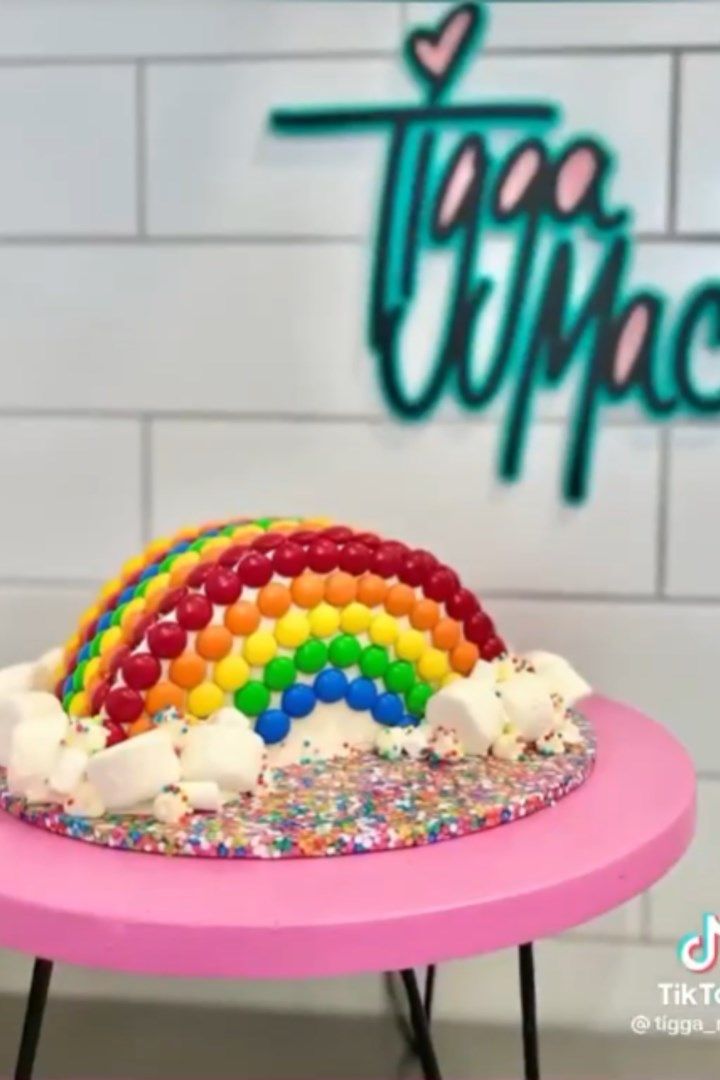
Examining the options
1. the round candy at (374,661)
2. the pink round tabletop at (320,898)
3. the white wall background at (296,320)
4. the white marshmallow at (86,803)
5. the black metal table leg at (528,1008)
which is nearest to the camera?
the pink round tabletop at (320,898)

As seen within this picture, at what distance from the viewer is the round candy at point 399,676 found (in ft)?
2.64

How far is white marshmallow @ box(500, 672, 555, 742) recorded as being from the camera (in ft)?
2.63

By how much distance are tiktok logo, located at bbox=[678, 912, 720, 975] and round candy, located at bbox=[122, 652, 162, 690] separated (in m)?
0.56

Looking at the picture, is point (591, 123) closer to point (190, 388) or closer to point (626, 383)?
point (626, 383)

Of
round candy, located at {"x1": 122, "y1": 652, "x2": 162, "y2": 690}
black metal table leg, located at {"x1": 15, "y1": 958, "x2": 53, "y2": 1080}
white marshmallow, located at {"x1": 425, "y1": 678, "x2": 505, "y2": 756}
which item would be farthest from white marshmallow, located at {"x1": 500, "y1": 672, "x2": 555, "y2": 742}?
black metal table leg, located at {"x1": 15, "y1": 958, "x2": 53, "y2": 1080}

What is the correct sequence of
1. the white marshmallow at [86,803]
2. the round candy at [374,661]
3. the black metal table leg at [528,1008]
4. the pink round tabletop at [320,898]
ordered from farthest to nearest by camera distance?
the black metal table leg at [528,1008] < the round candy at [374,661] < the white marshmallow at [86,803] < the pink round tabletop at [320,898]

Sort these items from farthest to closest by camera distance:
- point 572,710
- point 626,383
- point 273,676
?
point 626,383, point 572,710, point 273,676

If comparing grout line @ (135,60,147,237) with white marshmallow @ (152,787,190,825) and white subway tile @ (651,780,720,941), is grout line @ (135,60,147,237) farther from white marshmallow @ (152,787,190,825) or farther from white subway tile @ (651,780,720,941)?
white subway tile @ (651,780,720,941)

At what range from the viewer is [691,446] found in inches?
40.1

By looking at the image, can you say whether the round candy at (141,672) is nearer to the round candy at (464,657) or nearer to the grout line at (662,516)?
the round candy at (464,657)

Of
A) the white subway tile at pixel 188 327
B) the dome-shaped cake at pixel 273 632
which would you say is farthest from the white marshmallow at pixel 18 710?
the white subway tile at pixel 188 327

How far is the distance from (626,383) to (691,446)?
0.23 ft

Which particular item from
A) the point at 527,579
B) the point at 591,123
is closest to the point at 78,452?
the point at 527,579

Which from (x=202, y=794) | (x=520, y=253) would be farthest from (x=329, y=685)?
(x=520, y=253)
